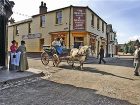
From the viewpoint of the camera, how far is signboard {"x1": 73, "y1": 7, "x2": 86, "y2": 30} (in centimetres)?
3169

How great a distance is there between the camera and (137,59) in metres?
16.4

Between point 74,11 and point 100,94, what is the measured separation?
23524mm

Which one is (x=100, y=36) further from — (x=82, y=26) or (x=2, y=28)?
(x=2, y=28)

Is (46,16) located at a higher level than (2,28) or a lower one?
higher

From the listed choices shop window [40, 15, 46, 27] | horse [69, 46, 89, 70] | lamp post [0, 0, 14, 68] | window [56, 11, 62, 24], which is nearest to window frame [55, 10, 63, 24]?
window [56, 11, 62, 24]

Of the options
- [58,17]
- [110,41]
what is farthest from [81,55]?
[110,41]

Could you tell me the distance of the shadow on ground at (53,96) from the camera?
7996mm

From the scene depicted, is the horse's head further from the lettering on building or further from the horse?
the lettering on building

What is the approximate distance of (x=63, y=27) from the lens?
32719mm

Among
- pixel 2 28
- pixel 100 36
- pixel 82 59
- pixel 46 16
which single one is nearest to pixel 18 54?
pixel 2 28

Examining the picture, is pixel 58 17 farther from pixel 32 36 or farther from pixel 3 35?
pixel 3 35

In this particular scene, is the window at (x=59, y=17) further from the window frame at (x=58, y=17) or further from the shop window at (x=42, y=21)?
the shop window at (x=42, y=21)

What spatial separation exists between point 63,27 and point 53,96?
79.7 ft

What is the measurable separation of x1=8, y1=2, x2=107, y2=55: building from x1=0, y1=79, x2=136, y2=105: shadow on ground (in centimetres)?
2140
